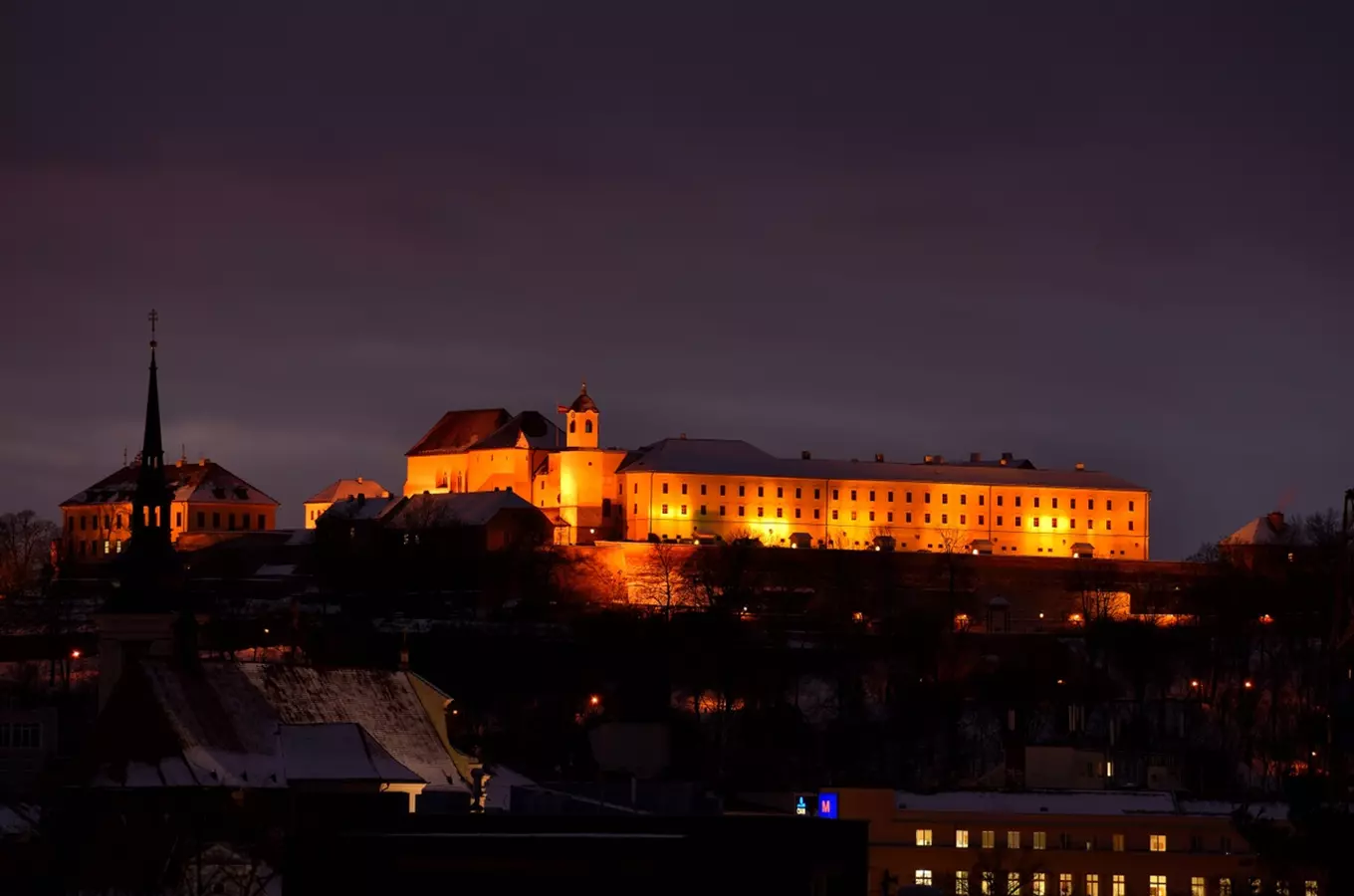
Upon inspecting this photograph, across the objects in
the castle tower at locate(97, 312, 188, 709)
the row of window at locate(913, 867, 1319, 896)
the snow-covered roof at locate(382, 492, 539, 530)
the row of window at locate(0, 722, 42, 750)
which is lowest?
the row of window at locate(913, 867, 1319, 896)

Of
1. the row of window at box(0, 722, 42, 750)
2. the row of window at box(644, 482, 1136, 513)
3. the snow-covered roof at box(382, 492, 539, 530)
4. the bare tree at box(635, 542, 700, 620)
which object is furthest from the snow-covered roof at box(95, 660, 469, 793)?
the row of window at box(644, 482, 1136, 513)

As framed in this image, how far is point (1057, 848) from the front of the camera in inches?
2992

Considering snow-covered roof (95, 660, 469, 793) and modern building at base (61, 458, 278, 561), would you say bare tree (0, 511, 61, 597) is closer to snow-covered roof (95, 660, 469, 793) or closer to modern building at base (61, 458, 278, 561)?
modern building at base (61, 458, 278, 561)

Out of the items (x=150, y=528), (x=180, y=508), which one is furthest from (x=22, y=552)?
(x=150, y=528)

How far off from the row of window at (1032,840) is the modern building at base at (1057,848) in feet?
0.08

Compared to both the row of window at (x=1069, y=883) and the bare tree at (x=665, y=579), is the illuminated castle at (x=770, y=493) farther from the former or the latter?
the row of window at (x=1069, y=883)

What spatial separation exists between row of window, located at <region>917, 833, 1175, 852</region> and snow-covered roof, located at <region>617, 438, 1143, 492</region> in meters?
92.7

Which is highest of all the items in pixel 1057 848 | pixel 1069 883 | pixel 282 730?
pixel 282 730

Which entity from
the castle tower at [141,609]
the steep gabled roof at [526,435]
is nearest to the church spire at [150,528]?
the castle tower at [141,609]

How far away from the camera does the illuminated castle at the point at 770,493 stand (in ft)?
550

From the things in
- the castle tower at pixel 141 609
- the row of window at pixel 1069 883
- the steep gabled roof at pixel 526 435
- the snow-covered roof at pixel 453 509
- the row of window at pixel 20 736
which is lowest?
the row of window at pixel 1069 883

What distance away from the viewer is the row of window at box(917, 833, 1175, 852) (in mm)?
75812

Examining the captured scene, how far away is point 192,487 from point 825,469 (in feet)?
116

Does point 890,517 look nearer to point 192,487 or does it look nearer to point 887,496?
point 887,496
